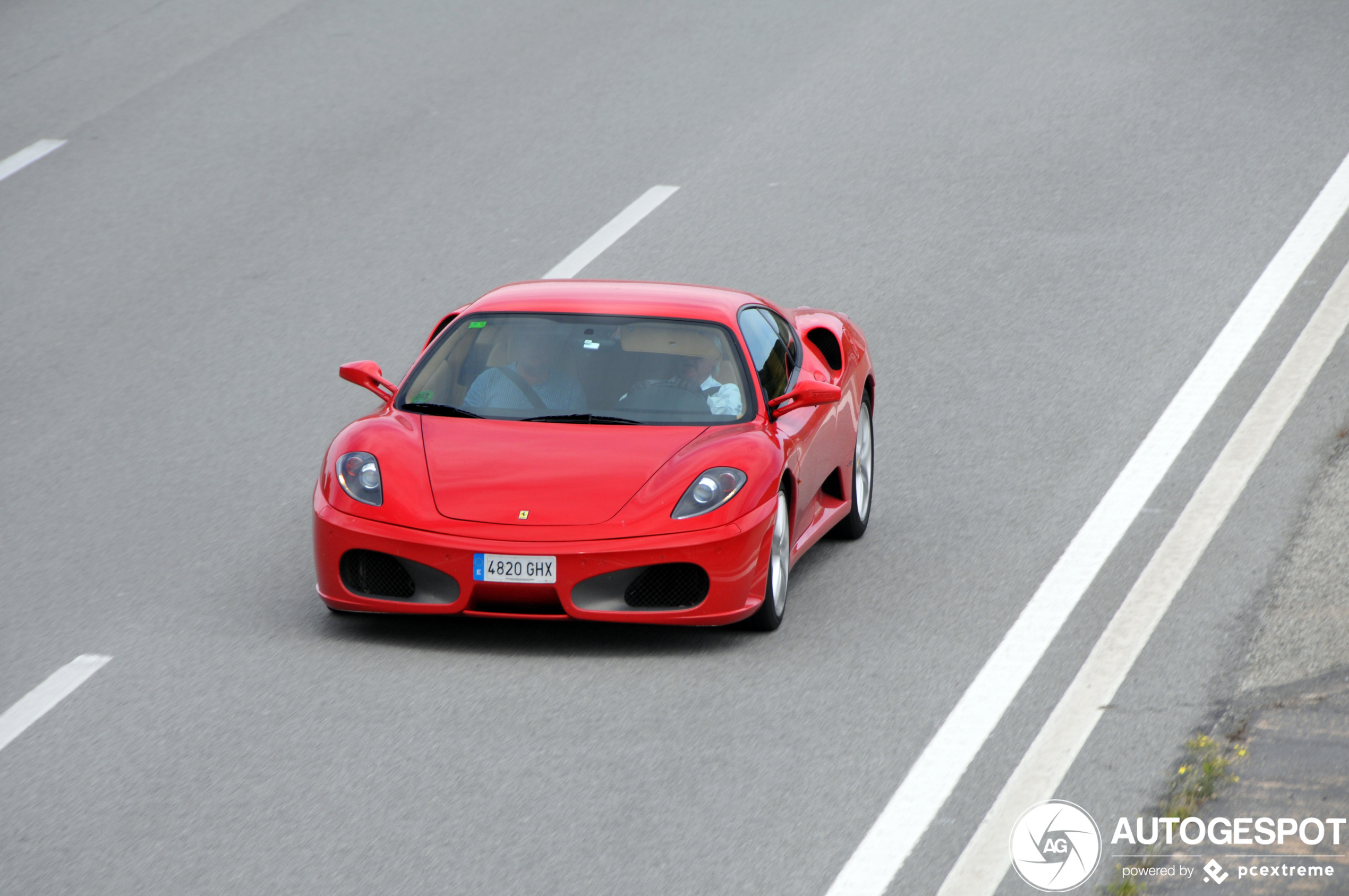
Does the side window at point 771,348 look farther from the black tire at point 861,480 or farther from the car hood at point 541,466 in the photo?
the car hood at point 541,466

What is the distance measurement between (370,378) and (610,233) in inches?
242

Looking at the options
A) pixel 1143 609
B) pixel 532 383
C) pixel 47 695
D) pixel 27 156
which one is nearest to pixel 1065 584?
pixel 1143 609

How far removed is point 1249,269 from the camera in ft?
43.3

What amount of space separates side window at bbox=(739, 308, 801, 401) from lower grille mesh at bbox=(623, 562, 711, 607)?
49.9 inches

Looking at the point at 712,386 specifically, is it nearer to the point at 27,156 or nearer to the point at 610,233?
the point at 610,233

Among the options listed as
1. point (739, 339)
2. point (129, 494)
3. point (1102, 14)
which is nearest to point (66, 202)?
point (129, 494)

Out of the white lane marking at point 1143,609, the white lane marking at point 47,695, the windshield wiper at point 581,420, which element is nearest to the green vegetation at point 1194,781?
the white lane marking at point 1143,609

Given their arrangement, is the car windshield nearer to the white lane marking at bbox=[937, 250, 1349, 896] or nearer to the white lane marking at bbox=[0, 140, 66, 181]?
the white lane marking at bbox=[937, 250, 1349, 896]

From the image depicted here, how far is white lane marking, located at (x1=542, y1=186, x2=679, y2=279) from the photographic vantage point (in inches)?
529

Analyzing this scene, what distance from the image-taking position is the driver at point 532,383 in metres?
8.01

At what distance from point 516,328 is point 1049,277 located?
19.8 feet

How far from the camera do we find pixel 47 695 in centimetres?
669

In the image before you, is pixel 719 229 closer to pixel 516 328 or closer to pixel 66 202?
pixel 66 202

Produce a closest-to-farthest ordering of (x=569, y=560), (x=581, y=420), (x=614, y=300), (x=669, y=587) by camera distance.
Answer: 1. (x=569, y=560)
2. (x=669, y=587)
3. (x=581, y=420)
4. (x=614, y=300)
